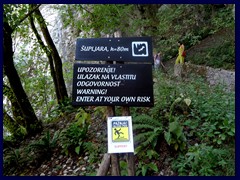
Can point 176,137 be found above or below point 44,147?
above

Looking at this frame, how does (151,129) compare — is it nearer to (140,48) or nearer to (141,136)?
(141,136)

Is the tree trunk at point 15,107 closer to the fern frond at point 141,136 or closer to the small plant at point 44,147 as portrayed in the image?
the small plant at point 44,147

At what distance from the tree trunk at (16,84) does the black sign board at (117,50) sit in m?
2.36

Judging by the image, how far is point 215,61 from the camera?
11.5 meters

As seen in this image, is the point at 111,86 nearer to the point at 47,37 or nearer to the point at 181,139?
the point at 181,139

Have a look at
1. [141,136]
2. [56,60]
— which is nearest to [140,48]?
[141,136]

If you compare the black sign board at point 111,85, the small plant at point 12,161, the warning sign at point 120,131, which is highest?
the black sign board at point 111,85

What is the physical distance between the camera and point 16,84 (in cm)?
591

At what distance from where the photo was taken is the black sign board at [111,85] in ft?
11.9

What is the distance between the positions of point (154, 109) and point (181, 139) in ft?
4.53

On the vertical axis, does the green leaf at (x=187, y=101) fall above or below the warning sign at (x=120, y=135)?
above

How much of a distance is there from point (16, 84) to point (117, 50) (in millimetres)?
3150

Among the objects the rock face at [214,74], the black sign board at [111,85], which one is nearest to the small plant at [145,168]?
the black sign board at [111,85]

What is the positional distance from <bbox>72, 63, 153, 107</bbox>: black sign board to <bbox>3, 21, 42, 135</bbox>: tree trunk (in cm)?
260
